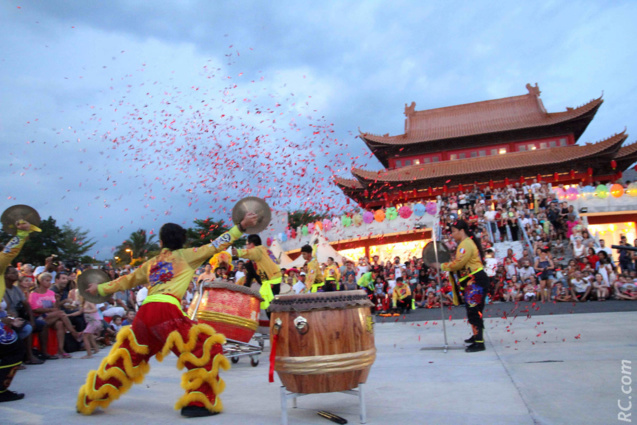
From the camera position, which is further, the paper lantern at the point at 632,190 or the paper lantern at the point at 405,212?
the paper lantern at the point at 405,212

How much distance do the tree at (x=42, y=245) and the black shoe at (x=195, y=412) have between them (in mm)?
28561

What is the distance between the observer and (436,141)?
32.7 m

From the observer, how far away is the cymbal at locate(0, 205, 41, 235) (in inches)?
170

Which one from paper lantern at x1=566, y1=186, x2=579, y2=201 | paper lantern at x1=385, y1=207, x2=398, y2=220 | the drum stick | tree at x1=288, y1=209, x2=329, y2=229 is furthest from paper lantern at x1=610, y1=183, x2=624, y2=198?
tree at x1=288, y1=209, x2=329, y2=229

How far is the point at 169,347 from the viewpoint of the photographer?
12.5 ft

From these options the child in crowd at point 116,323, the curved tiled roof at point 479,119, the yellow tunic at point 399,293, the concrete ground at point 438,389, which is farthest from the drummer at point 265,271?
the curved tiled roof at point 479,119

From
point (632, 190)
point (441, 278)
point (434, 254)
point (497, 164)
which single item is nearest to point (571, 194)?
point (632, 190)

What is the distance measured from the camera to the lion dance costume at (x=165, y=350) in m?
3.78

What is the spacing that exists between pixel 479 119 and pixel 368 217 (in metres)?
16.4

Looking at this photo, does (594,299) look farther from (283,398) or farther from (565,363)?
Result: (283,398)

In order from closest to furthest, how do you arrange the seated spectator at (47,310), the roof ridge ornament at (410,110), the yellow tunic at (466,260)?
the yellow tunic at (466,260) → the seated spectator at (47,310) → the roof ridge ornament at (410,110)

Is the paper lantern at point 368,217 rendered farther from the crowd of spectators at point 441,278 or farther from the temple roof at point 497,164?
the temple roof at point 497,164

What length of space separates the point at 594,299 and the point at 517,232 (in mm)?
6527

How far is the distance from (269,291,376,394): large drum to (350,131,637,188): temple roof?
2708 centimetres
